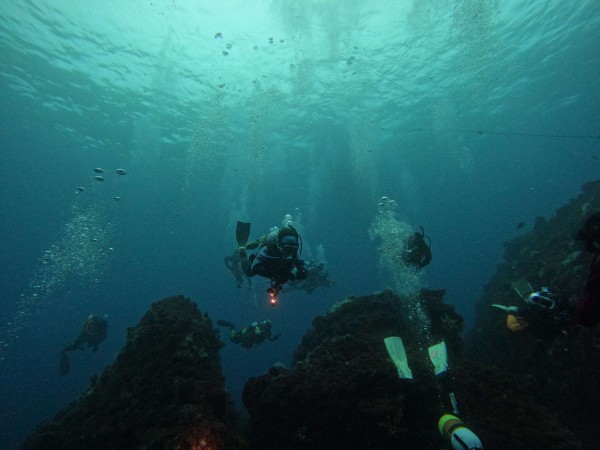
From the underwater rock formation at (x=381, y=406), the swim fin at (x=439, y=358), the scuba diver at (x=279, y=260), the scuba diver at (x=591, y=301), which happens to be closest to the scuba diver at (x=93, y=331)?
the underwater rock formation at (x=381, y=406)

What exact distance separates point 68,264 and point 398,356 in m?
98.8

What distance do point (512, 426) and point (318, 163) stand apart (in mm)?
37684

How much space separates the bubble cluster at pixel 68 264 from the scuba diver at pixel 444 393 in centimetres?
7371

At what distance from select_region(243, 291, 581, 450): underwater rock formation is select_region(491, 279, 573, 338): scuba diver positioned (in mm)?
1141

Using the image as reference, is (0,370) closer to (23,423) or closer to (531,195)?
(23,423)

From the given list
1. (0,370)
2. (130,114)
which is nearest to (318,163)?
(130,114)

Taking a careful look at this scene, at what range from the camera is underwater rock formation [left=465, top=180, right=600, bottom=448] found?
6.16 metres

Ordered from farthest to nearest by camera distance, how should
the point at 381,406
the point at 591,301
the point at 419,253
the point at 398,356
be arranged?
the point at 419,253 < the point at 398,356 < the point at 381,406 < the point at 591,301

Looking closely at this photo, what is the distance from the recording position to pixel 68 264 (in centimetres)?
8000

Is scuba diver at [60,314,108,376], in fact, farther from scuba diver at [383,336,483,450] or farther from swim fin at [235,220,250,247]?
scuba diver at [383,336,483,450]

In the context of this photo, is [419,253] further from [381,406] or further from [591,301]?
[591,301]

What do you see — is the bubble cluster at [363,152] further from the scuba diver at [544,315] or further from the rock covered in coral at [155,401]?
the rock covered in coral at [155,401]

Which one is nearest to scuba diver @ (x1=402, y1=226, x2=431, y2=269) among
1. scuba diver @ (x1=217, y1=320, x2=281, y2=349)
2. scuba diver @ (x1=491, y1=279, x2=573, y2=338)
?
scuba diver @ (x1=491, y1=279, x2=573, y2=338)

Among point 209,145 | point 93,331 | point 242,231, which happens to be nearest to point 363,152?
point 209,145
